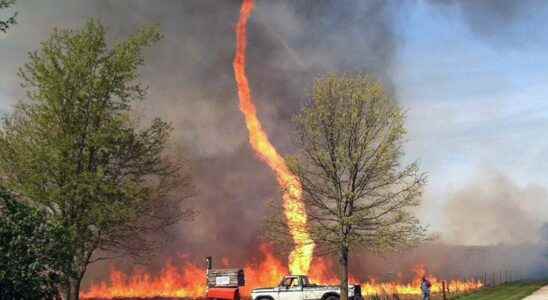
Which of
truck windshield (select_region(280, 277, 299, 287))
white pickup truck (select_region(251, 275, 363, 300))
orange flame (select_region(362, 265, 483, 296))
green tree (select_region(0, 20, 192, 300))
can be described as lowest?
orange flame (select_region(362, 265, 483, 296))

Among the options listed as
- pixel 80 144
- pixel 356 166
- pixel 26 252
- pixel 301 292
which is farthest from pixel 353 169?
pixel 26 252

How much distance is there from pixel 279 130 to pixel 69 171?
1767 inches

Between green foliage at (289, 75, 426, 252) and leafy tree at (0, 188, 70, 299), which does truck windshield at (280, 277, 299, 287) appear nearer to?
green foliage at (289, 75, 426, 252)

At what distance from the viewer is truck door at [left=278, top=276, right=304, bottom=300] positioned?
3225 centimetres

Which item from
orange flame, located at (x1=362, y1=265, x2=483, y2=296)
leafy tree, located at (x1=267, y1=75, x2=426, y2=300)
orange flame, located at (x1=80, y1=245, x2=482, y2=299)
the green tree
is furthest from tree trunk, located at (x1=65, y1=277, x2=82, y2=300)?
orange flame, located at (x1=80, y1=245, x2=482, y2=299)

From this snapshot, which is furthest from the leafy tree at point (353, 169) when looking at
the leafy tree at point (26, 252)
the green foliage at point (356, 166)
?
the leafy tree at point (26, 252)

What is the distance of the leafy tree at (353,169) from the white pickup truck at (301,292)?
1.88 meters

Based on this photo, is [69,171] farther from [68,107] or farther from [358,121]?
[358,121]

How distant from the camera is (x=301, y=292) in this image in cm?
3219

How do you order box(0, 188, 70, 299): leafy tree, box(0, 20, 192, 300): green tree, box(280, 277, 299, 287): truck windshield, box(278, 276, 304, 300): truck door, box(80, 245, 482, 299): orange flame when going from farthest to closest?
box(80, 245, 482, 299): orange flame, box(280, 277, 299, 287): truck windshield, box(278, 276, 304, 300): truck door, box(0, 20, 192, 300): green tree, box(0, 188, 70, 299): leafy tree

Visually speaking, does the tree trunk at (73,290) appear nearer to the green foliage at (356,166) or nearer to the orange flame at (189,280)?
the green foliage at (356,166)

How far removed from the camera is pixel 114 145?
26500 mm

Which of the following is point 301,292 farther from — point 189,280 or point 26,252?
point 189,280

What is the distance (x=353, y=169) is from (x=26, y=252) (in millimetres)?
18130
